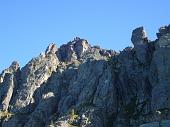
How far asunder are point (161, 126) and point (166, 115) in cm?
3335

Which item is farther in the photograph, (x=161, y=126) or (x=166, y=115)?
(x=166, y=115)

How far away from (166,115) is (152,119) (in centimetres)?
716

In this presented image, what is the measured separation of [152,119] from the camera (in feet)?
649

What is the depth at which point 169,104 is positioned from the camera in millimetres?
199875

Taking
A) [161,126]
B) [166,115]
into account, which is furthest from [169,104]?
[161,126]

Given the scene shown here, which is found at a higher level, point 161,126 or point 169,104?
point 169,104

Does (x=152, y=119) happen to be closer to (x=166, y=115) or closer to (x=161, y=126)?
(x=166, y=115)

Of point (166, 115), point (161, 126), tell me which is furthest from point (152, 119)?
point (161, 126)

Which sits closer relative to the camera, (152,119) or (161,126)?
(161,126)

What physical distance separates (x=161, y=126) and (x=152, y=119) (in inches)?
1457

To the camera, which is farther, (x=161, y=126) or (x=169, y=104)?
(x=169, y=104)

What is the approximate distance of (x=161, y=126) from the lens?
161 meters

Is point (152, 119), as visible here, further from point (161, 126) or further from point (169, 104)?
point (161, 126)

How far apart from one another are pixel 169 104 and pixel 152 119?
10.1 meters
